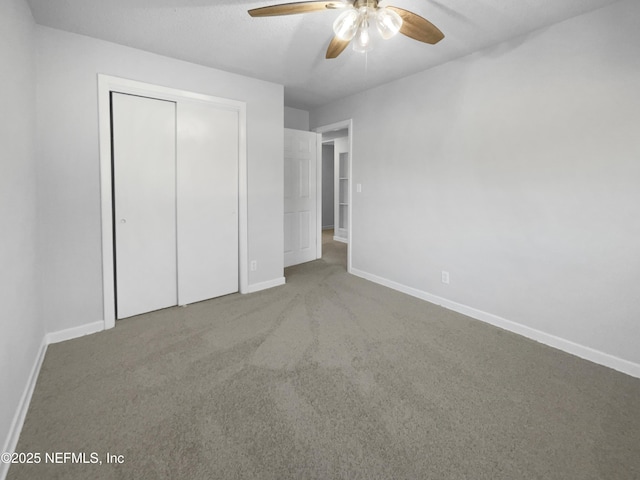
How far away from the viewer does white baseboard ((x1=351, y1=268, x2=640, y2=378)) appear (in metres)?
2.12

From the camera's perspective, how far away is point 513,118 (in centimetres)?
255

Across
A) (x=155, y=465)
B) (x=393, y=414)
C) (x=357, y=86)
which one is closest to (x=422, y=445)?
(x=393, y=414)

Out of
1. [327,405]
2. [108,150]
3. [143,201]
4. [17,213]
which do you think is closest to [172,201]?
[143,201]

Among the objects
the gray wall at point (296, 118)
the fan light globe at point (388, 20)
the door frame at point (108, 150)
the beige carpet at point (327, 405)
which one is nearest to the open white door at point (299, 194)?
the gray wall at point (296, 118)

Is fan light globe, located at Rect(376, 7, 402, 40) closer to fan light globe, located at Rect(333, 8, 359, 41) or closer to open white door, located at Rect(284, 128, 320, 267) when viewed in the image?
fan light globe, located at Rect(333, 8, 359, 41)

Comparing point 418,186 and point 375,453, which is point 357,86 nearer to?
point 418,186

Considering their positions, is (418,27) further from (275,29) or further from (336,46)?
(275,29)

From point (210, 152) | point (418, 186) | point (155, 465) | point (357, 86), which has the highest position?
point (357, 86)

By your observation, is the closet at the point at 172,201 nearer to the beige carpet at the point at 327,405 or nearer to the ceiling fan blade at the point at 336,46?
the beige carpet at the point at 327,405

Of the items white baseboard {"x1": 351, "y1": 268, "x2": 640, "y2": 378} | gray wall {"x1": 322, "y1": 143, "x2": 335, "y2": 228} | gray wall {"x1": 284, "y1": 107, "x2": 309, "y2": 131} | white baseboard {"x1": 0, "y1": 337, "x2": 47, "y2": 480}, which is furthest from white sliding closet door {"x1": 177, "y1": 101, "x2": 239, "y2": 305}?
gray wall {"x1": 322, "y1": 143, "x2": 335, "y2": 228}

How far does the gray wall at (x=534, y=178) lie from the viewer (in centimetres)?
208

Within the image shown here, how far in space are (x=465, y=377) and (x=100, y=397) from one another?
223 cm

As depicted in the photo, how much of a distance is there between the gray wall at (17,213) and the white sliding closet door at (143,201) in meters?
0.59

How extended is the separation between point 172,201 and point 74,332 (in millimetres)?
1356
